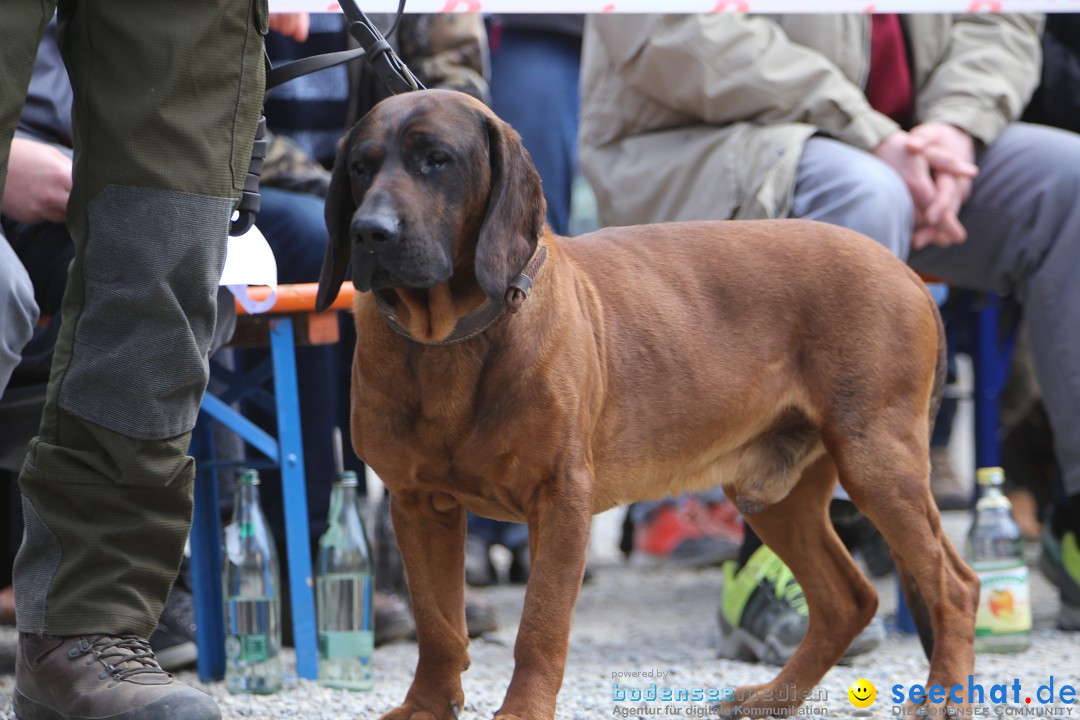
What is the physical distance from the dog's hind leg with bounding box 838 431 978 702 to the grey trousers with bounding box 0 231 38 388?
1985mm

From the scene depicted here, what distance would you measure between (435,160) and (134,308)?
2.15ft

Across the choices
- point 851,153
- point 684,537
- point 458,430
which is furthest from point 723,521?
point 458,430

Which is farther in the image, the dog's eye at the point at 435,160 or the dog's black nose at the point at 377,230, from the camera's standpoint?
the dog's eye at the point at 435,160

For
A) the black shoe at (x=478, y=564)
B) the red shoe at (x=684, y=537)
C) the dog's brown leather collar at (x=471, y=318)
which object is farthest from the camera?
the red shoe at (x=684, y=537)

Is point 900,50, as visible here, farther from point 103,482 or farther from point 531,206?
point 103,482

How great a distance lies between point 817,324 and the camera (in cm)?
327

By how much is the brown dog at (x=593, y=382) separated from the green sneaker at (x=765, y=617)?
1.82 feet

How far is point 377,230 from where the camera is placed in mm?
2463

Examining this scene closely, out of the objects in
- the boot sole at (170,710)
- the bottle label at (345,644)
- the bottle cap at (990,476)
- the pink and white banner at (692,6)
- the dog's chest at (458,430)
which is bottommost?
the bottle label at (345,644)

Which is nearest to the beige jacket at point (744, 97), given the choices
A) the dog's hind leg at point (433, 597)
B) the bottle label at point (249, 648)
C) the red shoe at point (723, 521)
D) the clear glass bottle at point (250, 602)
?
the clear glass bottle at point (250, 602)

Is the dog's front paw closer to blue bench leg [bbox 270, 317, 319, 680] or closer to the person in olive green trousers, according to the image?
the person in olive green trousers

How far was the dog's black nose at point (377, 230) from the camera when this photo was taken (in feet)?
8.09

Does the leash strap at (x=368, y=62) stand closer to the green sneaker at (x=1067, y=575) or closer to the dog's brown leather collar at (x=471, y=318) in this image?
the dog's brown leather collar at (x=471, y=318)

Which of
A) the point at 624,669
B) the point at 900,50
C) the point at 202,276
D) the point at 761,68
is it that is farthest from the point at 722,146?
the point at 202,276
